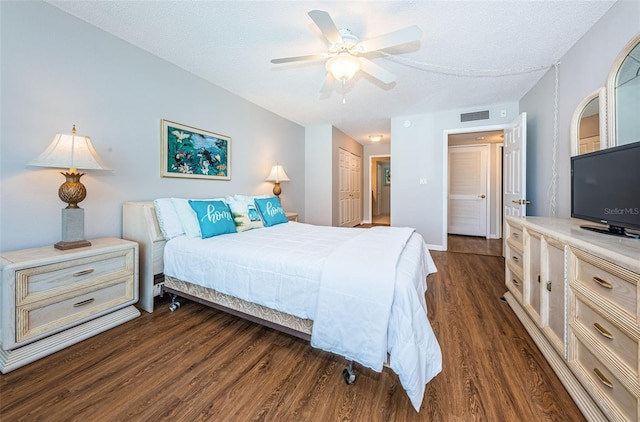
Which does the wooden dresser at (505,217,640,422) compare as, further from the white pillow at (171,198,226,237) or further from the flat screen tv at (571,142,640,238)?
the white pillow at (171,198,226,237)

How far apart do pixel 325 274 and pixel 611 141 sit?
221 cm

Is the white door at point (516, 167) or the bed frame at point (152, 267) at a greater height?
the white door at point (516, 167)

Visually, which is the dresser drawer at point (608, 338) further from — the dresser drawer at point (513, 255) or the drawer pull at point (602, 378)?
the dresser drawer at point (513, 255)

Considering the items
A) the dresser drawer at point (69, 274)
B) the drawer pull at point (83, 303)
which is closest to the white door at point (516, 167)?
the dresser drawer at point (69, 274)

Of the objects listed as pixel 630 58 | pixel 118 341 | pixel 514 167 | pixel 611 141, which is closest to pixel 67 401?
pixel 118 341

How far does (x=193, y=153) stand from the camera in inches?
116

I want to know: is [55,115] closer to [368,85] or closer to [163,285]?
[163,285]

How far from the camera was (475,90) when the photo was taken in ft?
10.8

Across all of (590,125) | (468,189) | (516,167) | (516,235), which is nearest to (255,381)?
(516,235)

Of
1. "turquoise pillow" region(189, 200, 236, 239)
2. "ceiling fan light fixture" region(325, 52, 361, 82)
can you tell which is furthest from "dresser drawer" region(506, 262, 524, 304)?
"turquoise pillow" region(189, 200, 236, 239)

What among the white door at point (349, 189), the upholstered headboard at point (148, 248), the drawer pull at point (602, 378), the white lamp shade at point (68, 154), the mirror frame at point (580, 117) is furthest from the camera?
the white door at point (349, 189)

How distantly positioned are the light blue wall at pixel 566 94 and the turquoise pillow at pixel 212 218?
315cm

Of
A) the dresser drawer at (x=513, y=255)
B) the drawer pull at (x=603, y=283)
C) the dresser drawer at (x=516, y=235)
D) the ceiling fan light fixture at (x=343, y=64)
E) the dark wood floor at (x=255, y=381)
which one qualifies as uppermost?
the ceiling fan light fixture at (x=343, y=64)

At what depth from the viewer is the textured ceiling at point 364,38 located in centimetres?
183
